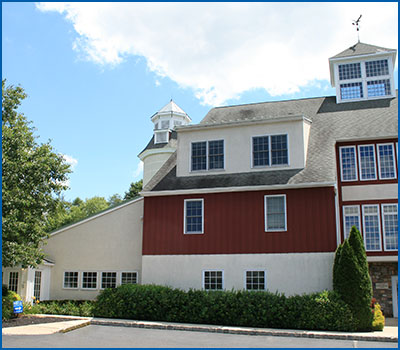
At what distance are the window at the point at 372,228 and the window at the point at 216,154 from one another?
7.03m

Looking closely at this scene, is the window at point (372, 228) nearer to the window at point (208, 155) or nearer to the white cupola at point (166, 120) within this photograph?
the window at point (208, 155)

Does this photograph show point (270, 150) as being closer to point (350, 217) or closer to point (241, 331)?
point (350, 217)

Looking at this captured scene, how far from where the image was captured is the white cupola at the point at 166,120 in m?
37.3

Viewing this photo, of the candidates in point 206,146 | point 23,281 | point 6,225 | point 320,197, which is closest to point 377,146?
point 320,197

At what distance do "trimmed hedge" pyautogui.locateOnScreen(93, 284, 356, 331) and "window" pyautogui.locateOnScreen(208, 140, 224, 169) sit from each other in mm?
6213

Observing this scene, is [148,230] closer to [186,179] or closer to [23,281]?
[186,179]

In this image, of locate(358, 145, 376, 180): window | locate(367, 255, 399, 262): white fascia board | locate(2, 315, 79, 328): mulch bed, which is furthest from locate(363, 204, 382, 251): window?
locate(2, 315, 79, 328): mulch bed

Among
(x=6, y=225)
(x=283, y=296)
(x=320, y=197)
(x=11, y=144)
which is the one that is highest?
(x=11, y=144)

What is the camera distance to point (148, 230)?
21.4 meters

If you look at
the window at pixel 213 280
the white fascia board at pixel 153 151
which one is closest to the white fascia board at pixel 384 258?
the window at pixel 213 280

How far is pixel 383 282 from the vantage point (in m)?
20.3

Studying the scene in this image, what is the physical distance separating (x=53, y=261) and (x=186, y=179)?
8.62m

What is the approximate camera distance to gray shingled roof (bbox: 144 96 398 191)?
20172 millimetres

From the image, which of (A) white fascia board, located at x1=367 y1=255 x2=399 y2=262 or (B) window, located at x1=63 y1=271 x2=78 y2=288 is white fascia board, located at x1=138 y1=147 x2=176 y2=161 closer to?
(B) window, located at x1=63 y1=271 x2=78 y2=288
